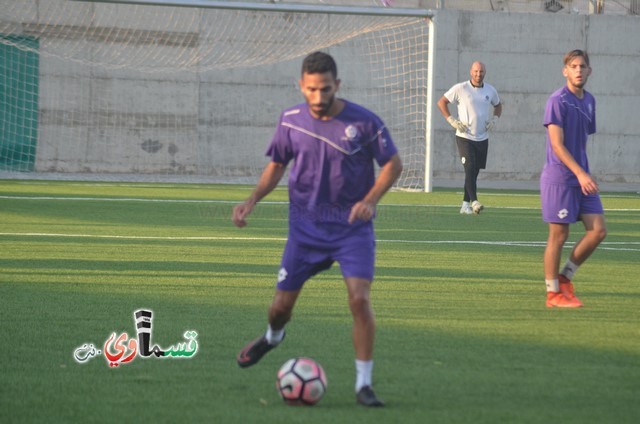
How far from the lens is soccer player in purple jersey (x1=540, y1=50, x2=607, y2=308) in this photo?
855 centimetres

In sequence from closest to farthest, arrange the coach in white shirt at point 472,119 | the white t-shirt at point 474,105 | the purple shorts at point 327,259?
the purple shorts at point 327,259, the coach in white shirt at point 472,119, the white t-shirt at point 474,105

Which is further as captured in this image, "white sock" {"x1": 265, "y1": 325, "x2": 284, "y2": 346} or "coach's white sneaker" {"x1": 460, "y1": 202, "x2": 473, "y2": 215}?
"coach's white sneaker" {"x1": 460, "y1": 202, "x2": 473, "y2": 215}

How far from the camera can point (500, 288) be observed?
9.63 m

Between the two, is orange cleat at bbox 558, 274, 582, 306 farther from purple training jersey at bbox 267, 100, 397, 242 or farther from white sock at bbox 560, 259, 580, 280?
purple training jersey at bbox 267, 100, 397, 242

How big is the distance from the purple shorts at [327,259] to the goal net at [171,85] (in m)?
19.2

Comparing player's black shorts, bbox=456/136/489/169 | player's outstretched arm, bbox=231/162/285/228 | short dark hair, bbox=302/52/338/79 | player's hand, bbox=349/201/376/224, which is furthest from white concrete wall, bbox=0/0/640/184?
player's hand, bbox=349/201/376/224

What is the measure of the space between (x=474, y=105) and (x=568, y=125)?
9.00m

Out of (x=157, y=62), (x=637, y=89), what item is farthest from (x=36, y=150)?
(x=637, y=89)

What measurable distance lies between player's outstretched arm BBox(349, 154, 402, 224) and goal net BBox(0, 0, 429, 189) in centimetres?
1921

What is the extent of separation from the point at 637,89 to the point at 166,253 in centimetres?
1970

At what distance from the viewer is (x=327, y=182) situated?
5.86 meters

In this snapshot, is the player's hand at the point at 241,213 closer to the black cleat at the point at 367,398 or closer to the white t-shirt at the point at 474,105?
the black cleat at the point at 367,398

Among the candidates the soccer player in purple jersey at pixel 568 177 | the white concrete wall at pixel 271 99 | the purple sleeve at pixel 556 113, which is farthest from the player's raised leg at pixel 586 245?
the white concrete wall at pixel 271 99

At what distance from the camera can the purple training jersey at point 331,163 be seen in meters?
5.79
